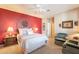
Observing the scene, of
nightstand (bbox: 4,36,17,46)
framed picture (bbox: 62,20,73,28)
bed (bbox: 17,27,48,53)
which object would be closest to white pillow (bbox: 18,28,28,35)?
bed (bbox: 17,27,48,53)

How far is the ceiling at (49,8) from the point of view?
2105mm

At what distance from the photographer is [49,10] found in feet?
7.57

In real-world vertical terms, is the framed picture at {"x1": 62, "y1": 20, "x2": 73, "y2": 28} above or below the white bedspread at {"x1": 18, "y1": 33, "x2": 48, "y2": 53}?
above

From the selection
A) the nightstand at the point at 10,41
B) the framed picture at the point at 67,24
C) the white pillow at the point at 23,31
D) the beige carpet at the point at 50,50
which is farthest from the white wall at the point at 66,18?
the nightstand at the point at 10,41

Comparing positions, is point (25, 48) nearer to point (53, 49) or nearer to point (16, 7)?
point (53, 49)

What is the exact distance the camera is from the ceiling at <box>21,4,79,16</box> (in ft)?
6.91

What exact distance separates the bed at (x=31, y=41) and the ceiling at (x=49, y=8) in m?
0.65

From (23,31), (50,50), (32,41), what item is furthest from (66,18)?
(23,31)

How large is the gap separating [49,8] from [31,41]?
1.01m

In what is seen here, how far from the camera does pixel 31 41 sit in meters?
2.36

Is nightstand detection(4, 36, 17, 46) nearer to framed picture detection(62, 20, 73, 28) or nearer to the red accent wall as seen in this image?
the red accent wall

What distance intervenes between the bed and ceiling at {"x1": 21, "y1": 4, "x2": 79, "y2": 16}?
648 mm

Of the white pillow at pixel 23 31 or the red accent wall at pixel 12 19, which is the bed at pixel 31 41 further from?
the red accent wall at pixel 12 19
